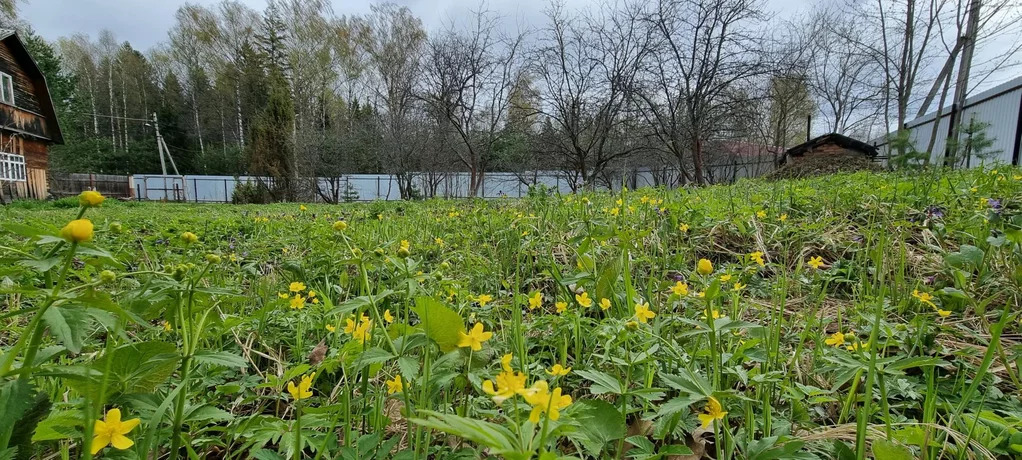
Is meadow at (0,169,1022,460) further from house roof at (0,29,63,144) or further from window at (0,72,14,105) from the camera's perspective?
house roof at (0,29,63,144)

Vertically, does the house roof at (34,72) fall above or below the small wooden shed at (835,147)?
above

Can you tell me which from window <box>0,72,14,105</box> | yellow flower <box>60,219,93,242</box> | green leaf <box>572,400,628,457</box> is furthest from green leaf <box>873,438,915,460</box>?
window <box>0,72,14,105</box>

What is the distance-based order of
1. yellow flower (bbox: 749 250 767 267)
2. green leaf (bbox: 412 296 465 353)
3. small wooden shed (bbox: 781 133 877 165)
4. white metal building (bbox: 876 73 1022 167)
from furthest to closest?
small wooden shed (bbox: 781 133 877 165)
white metal building (bbox: 876 73 1022 167)
yellow flower (bbox: 749 250 767 267)
green leaf (bbox: 412 296 465 353)

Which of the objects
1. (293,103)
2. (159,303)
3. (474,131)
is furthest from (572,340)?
(293,103)

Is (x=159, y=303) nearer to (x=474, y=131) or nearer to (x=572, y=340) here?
(x=572, y=340)

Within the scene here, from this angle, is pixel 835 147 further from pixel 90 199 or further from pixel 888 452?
pixel 90 199

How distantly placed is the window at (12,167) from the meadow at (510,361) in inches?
726

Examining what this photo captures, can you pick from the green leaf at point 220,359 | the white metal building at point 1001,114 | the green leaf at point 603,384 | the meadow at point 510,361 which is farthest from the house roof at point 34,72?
the white metal building at point 1001,114

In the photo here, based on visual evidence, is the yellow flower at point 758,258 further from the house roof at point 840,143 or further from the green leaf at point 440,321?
the house roof at point 840,143

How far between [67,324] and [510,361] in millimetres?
616

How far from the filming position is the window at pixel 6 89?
13.7 m

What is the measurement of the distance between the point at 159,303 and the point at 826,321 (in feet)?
5.12

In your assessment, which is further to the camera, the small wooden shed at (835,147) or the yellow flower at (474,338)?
the small wooden shed at (835,147)

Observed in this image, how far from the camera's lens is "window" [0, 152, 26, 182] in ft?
45.3
